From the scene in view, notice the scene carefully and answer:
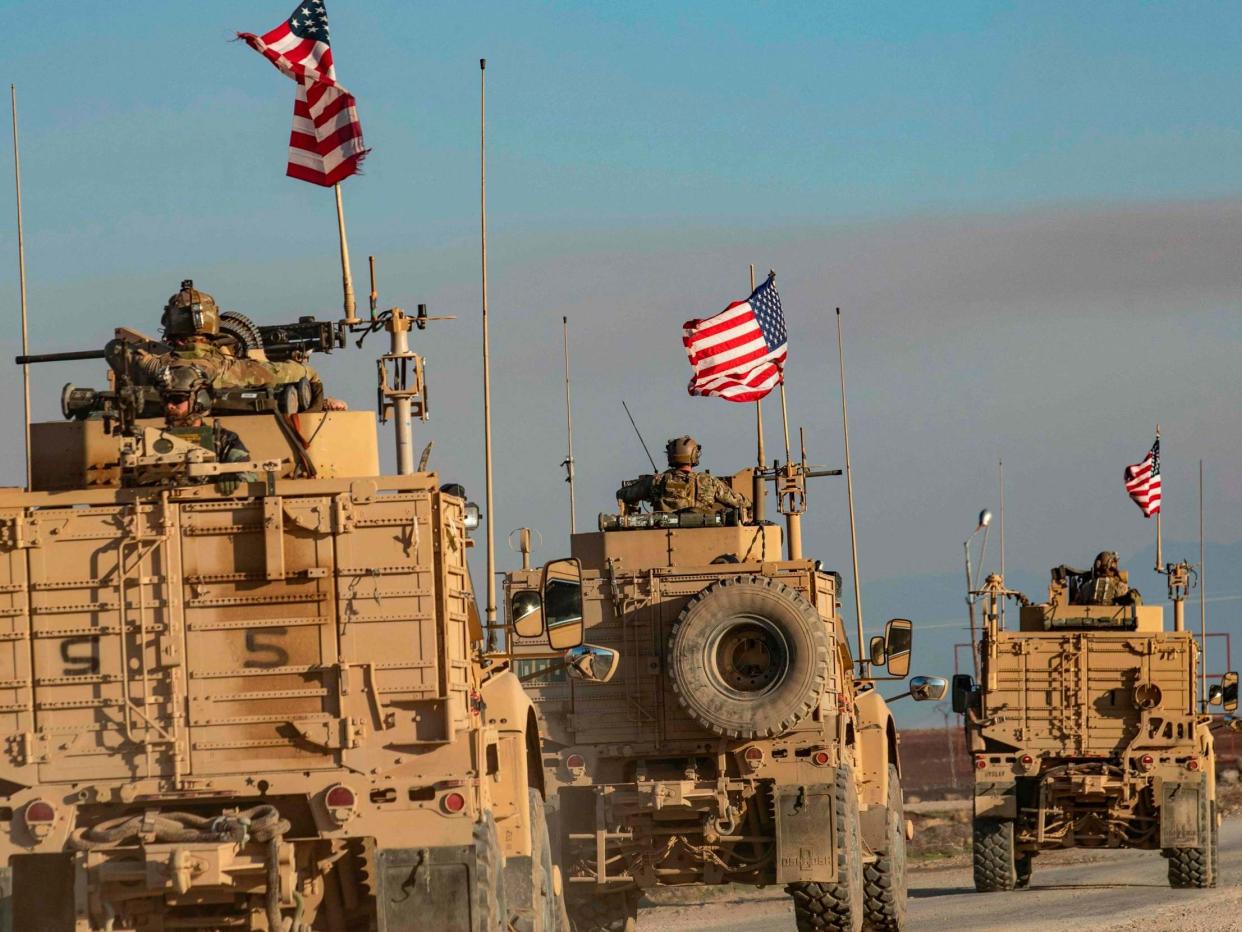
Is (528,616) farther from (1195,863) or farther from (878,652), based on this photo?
(1195,863)

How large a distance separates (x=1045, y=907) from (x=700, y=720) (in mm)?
6369

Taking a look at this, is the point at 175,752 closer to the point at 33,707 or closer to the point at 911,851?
the point at 33,707

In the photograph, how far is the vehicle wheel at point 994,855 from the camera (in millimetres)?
23797

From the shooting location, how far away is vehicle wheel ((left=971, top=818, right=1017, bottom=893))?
23797 millimetres

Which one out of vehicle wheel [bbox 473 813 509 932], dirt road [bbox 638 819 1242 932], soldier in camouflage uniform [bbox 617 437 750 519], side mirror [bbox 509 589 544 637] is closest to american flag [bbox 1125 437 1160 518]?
dirt road [bbox 638 819 1242 932]

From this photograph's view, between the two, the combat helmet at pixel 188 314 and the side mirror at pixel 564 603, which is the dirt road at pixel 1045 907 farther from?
the combat helmet at pixel 188 314

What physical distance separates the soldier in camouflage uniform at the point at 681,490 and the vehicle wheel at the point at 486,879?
8.09m

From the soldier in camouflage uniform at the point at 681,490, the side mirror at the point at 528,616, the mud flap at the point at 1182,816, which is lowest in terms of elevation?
the mud flap at the point at 1182,816

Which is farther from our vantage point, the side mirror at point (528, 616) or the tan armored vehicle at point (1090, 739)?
the tan armored vehicle at point (1090, 739)

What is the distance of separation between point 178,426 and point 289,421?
715 mm

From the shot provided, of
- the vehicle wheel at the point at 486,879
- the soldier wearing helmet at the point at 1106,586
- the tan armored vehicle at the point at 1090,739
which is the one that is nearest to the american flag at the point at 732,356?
the tan armored vehicle at the point at 1090,739

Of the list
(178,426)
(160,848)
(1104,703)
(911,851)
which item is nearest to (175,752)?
(160,848)

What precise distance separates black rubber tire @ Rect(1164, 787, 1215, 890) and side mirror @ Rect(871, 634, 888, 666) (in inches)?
301

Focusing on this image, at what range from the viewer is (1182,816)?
23.3m
